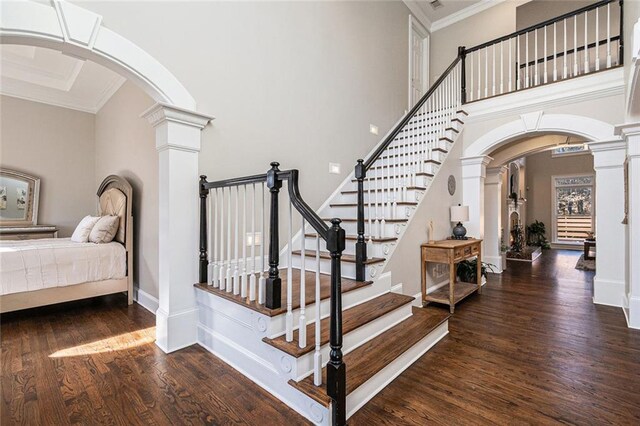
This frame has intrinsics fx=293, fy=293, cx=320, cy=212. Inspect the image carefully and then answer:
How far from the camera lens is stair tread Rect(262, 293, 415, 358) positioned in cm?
173

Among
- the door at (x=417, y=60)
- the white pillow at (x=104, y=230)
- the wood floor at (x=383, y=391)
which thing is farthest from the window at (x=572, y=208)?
the white pillow at (x=104, y=230)

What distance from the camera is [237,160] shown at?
9.35ft

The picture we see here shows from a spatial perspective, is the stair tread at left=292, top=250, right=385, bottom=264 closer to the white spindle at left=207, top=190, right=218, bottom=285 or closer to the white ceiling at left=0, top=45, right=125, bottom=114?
the white spindle at left=207, top=190, right=218, bottom=285

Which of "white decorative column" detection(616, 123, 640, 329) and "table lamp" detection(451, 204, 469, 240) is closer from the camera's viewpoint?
"white decorative column" detection(616, 123, 640, 329)

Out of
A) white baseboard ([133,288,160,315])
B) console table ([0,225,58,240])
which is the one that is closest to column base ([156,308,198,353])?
white baseboard ([133,288,160,315])

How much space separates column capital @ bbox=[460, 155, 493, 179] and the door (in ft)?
5.29

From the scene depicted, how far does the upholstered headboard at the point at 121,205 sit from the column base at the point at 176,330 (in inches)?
63.5

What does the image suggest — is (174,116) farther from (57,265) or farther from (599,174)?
(599,174)

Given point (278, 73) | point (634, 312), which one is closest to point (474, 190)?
point (634, 312)

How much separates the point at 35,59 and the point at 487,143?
22.4 ft

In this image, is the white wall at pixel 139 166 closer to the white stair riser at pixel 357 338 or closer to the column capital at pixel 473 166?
the white stair riser at pixel 357 338

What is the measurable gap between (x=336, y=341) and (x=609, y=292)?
4.13 meters

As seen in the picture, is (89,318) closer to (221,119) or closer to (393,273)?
(221,119)

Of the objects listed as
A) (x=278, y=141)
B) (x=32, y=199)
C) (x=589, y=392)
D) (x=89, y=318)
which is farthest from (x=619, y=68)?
(x=32, y=199)
